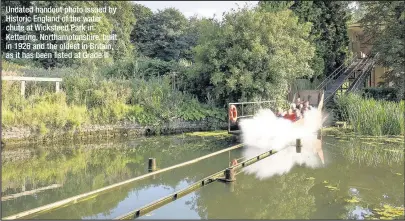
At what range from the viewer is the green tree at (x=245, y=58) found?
14367 mm

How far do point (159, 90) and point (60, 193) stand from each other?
8128mm

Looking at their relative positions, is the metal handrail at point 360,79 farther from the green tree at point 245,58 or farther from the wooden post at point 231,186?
the wooden post at point 231,186

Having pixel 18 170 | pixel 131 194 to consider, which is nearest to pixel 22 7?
pixel 18 170

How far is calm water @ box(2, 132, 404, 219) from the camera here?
5562 mm

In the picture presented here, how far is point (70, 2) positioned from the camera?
1350 centimetres

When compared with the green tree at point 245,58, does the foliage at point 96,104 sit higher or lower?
lower

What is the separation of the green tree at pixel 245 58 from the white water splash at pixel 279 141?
1.82 metres

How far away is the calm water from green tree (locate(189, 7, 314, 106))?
437cm

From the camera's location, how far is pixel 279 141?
36.7ft

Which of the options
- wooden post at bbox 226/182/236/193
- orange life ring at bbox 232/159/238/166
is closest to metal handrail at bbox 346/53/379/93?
orange life ring at bbox 232/159/238/166

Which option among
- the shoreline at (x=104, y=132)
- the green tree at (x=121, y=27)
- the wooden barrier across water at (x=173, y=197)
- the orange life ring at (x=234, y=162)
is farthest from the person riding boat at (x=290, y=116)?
the green tree at (x=121, y=27)

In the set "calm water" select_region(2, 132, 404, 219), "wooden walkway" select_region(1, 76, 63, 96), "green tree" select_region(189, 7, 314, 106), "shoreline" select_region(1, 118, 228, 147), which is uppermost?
"green tree" select_region(189, 7, 314, 106)

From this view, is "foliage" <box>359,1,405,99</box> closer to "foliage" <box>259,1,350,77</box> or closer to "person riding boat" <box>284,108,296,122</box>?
"foliage" <box>259,1,350,77</box>

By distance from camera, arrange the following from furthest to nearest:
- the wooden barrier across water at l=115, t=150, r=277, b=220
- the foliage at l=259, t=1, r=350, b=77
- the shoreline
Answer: the foliage at l=259, t=1, r=350, b=77, the shoreline, the wooden barrier across water at l=115, t=150, r=277, b=220
